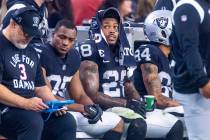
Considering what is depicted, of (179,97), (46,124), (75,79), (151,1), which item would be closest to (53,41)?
(75,79)

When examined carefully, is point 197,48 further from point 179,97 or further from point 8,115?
point 8,115

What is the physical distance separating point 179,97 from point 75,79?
1.79 metres

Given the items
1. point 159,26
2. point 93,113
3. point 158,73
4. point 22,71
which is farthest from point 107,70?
point 22,71

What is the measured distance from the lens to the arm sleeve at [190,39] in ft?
16.1

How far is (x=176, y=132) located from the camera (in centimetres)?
703

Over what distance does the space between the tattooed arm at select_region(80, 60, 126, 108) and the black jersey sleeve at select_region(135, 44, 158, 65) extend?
21.2 inches

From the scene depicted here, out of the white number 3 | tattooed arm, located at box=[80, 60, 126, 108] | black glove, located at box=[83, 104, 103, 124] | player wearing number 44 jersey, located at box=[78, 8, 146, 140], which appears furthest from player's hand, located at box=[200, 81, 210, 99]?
tattooed arm, located at box=[80, 60, 126, 108]

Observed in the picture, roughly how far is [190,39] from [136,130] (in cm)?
201

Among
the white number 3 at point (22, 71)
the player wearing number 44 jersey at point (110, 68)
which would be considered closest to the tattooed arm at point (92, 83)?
the player wearing number 44 jersey at point (110, 68)

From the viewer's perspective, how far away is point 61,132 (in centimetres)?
619

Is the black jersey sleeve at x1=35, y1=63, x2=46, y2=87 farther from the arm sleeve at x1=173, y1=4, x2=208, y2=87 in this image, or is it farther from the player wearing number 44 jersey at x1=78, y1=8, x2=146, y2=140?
the arm sleeve at x1=173, y1=4, x2=208, y2=87

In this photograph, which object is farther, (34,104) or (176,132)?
(176,132)

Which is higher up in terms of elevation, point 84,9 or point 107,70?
point 84,9

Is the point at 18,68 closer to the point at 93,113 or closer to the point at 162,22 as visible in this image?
the point at 93,113
